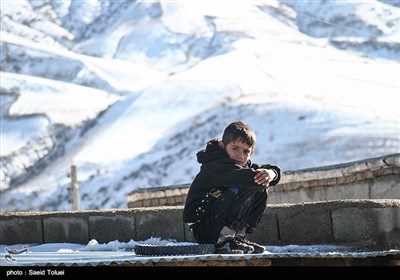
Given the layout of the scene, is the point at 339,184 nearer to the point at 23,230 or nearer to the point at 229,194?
A: the point at 23,230

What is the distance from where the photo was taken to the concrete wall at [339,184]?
1135cm

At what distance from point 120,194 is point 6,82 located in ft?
28.2

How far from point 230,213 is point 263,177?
0.32 m

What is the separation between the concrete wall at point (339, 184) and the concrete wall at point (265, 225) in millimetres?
3950

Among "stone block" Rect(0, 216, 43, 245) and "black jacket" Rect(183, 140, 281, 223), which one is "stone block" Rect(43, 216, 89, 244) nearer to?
"stone block" Rect(0, 216, 43, 245)

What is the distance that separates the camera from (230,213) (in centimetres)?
620

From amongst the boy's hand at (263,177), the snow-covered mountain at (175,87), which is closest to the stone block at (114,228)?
the boy's hand at (263,177)

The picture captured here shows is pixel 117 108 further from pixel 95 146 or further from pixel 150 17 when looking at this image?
pixel 150 17

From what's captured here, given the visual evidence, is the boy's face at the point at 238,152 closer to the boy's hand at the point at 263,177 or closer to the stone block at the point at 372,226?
the boy's hand at the point at 263,177

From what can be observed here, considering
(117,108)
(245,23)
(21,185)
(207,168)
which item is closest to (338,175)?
(207,168)

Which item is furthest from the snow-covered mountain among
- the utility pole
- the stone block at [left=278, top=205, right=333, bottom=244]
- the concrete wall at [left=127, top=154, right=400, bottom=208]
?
the stone block at [left=278, top=205, right=333, bottom=244]

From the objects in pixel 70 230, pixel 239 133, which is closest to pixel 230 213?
pixel 239 133

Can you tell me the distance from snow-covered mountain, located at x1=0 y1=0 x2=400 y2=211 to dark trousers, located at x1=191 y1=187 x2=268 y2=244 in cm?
2495

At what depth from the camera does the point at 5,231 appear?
8102mm
